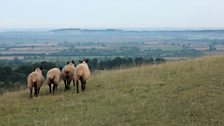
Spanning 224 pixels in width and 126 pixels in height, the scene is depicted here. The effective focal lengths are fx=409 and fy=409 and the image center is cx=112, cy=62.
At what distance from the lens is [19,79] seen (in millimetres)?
29984

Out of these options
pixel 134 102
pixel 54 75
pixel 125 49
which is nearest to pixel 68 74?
pixel 54 75

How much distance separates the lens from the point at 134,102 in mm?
15250

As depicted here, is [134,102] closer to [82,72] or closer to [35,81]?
[82,72]

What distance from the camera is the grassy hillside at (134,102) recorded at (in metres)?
12.8

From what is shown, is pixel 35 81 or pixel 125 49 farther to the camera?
pixel 125 49

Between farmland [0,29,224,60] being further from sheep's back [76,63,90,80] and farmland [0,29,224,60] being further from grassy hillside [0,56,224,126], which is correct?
sheep's back [76,63,90,80]

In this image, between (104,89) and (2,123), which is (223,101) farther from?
(2,123)

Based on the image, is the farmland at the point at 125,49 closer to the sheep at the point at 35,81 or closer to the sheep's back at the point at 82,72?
the sheep's back at the point at 82,72

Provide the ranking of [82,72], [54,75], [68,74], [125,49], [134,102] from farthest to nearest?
[125,49] → [68,74] → [54,75] → [82,72] → [134,102]

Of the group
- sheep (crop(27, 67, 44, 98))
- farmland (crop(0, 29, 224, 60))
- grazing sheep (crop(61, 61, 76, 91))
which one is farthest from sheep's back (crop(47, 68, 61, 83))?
farmland (crop(0, 29, 224, 60))

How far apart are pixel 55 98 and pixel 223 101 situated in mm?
6895

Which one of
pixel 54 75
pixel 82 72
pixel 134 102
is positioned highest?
pixel 82 72

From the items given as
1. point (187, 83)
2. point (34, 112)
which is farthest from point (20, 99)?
point (187, 83)

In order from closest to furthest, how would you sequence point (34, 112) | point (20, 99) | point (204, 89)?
1. point (34, 112)
2. point (204, 89)
3. point (20, 99)
